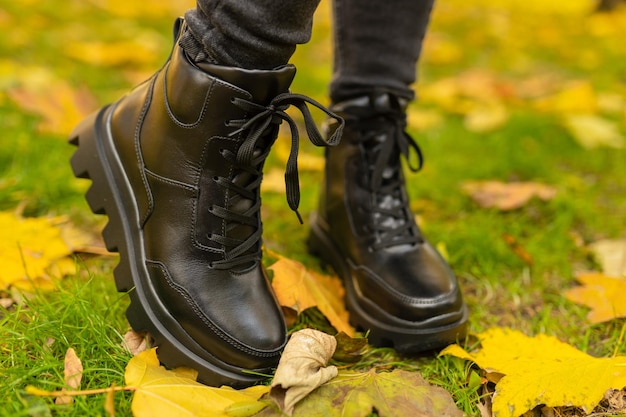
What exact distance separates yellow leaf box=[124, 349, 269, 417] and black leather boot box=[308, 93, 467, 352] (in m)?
0.40

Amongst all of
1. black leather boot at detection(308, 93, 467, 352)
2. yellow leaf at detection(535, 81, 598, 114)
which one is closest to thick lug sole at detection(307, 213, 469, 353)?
black leather boot at detection(308, 93, 467, 352)

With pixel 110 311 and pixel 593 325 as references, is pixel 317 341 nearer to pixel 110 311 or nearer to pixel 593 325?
pixel 110 311

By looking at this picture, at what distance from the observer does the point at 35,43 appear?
3.14 m

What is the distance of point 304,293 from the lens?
1.37 m

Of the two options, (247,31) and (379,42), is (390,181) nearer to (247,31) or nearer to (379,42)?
(379,42)

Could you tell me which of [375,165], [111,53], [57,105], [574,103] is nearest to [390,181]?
[375,165]

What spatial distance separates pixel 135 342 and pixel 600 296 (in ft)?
3.88

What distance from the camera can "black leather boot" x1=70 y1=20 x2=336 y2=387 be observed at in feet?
3.70

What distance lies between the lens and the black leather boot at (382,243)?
1331 millimetres

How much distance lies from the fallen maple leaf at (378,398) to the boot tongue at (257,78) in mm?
579

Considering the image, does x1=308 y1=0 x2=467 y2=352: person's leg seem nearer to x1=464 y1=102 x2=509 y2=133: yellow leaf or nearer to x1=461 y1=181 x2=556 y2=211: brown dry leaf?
x1=461 y1=181 x2=556 y2=211: brown dry leaf

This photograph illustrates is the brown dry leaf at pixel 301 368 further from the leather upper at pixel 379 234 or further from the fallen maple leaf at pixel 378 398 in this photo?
the leather upper at pixel 379 234

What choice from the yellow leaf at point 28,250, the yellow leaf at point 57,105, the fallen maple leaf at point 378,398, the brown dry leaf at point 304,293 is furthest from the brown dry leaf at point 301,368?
the yellow leaf at point 57,105

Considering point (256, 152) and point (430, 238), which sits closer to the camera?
point (256, 152)
